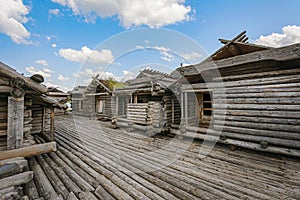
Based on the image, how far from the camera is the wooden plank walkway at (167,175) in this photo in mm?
3053

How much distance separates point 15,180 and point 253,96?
727 centimetres

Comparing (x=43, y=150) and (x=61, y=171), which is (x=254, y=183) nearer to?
(x=61, y=171)

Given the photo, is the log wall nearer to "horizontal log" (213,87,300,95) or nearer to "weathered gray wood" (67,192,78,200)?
"horizontal log" (213,87,300,95)

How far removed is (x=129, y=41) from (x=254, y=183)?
895cm

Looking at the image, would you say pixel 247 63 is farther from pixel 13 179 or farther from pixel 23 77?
pixel 13 179

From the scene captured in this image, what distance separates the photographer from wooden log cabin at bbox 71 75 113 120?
1632 centimetres

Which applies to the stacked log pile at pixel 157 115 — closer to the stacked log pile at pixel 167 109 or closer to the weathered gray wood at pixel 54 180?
the stacked log pile at pixel 167 109

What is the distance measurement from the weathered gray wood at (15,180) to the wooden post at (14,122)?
1.33 meters

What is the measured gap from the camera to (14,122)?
4.26 m

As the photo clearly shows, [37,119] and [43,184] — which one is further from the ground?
[37,119]

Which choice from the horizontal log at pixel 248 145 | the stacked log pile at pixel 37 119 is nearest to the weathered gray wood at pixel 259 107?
the horizontal log at pixel 248 145

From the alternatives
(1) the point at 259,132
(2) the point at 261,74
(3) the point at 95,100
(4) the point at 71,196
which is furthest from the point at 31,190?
(3) the point at 95,100

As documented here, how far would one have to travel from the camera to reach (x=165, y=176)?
12.4 ft

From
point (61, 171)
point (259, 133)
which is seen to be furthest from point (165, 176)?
point (259, 133)
